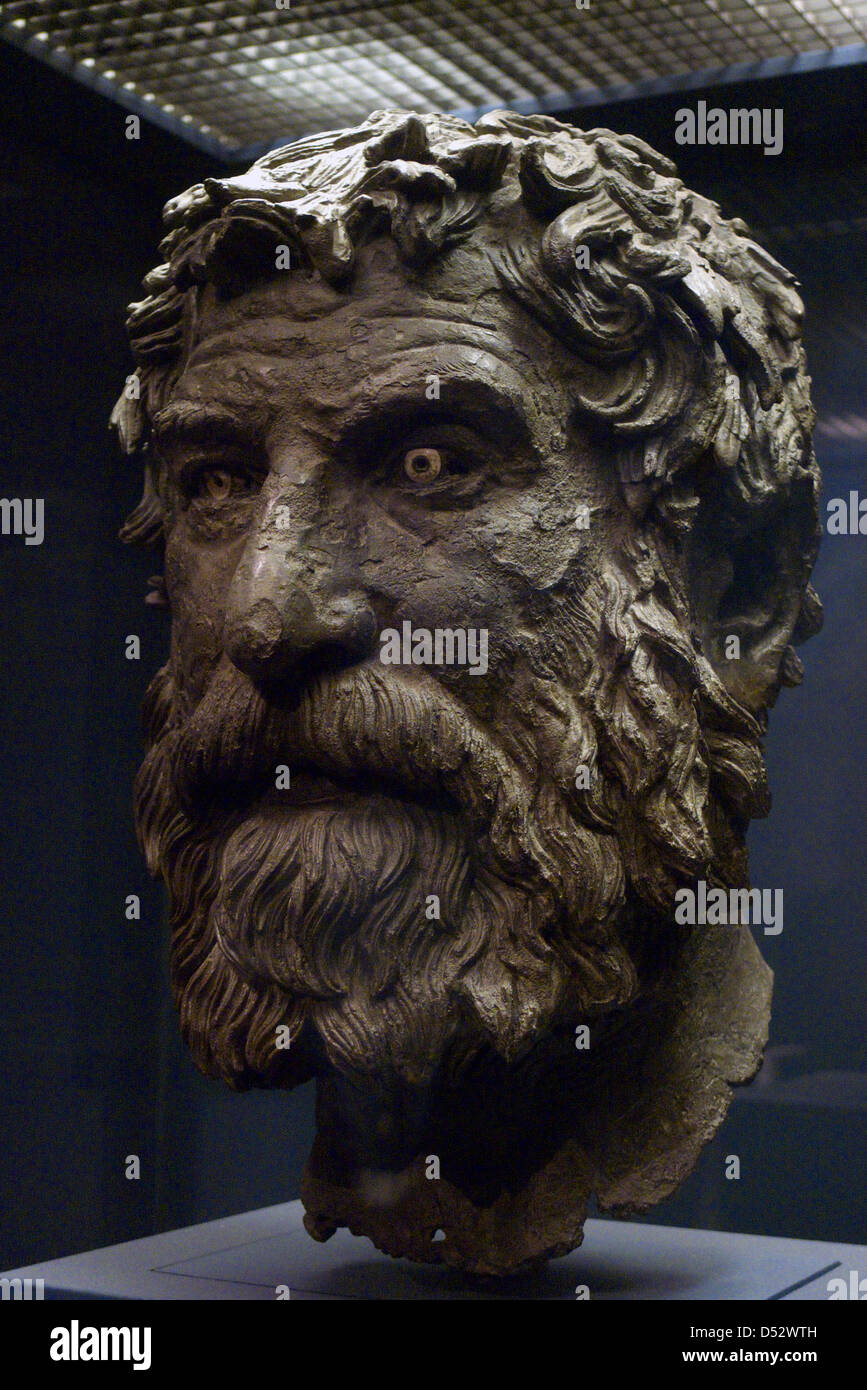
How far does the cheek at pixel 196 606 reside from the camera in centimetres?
304

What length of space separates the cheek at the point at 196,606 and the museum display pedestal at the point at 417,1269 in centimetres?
103

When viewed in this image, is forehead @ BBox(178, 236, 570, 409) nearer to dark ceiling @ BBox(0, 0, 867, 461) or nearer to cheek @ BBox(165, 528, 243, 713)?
cheek @ BBox(165, 528, 243, 713)

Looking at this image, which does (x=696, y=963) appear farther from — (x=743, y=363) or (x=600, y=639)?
(x=743, y=363)

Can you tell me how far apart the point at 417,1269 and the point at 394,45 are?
7.93 feet

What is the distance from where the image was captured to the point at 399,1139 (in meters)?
3.11

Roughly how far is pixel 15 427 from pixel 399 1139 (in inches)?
66.6

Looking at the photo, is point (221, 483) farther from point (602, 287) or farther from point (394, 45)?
point (394, 45)

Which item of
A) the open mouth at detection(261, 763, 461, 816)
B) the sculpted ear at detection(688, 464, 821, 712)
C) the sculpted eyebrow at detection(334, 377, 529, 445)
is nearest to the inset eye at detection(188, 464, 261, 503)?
the sculpted eyebrow at detection(334, 377, 529, 445)

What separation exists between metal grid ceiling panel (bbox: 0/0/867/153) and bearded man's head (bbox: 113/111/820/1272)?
0.52 metres

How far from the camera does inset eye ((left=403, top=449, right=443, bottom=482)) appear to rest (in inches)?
116

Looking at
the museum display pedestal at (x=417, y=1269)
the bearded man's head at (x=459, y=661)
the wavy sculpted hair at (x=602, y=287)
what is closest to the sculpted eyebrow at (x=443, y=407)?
the bearded man's head at (x=459, y=661)

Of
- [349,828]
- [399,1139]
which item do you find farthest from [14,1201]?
[349,828]
